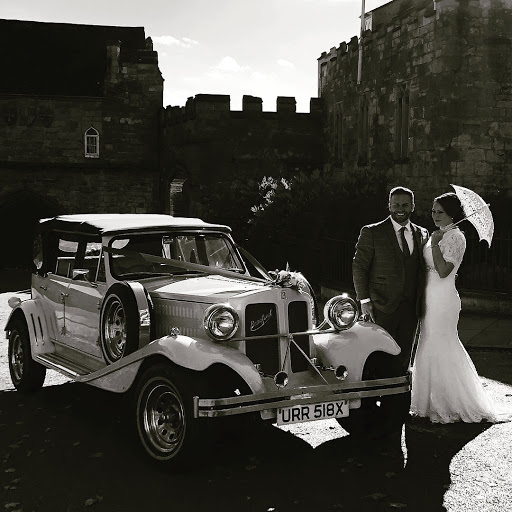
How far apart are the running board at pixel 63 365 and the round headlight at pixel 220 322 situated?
1807mm

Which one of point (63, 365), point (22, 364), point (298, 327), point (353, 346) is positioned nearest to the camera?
point (298, 327)

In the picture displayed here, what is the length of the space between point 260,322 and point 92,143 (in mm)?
29783

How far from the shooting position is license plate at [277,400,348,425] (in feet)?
19.3

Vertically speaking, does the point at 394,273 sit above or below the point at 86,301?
above

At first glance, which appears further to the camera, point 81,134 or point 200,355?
point 81,134

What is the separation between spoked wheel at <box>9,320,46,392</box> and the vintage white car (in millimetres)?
24

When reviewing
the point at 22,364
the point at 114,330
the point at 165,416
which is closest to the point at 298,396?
the point at 165,416

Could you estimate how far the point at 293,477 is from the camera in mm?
5805

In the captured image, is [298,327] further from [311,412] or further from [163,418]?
[163,418]

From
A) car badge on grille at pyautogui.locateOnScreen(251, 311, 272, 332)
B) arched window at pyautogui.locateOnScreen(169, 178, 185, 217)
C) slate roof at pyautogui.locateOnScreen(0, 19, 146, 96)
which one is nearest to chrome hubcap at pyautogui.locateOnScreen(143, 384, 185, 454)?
car badge on grille at pyautogui.locateOnScreen(251, 311, 272, 332)

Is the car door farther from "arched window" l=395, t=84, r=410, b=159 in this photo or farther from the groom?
"arched window" l=395, t=84, r=410, b=159

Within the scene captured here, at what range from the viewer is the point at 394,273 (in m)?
7.40

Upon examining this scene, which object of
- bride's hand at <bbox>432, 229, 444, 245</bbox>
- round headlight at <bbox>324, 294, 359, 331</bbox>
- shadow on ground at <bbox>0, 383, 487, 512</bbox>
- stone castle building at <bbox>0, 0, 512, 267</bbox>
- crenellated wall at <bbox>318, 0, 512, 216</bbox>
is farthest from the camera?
stone castle building at <bbox>0, 0, 512, 267</bbox>

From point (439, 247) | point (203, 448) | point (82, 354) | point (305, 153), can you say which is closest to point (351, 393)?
point (203, 448)
